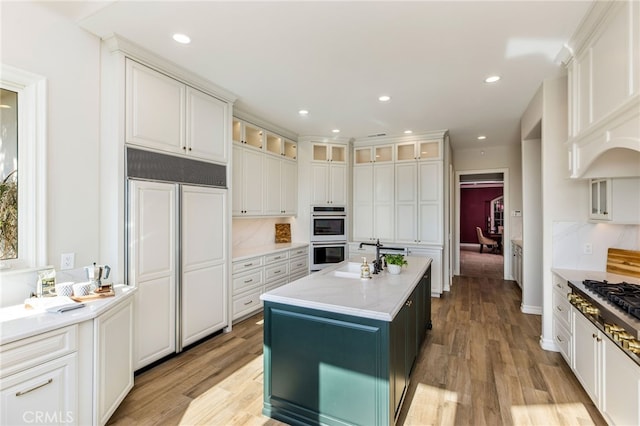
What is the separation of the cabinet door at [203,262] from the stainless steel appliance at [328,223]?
208 centimetres

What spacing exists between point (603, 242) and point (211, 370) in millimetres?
3863

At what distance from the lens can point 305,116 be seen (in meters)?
4.18

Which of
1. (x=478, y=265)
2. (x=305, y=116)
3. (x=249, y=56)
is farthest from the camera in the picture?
(x=478, y=265)

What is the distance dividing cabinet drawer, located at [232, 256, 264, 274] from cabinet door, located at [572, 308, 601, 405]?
3353mm

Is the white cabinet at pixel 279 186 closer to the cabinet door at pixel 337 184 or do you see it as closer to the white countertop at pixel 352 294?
the cabinet door at pixel 337 184

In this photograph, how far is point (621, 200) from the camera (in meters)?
2.33

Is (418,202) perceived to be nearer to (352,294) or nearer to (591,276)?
(591,276)

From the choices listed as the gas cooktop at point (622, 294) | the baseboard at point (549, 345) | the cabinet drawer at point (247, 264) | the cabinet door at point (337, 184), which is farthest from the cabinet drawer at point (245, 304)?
the gas cooktop at point (622, 294)

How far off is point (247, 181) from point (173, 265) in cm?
169

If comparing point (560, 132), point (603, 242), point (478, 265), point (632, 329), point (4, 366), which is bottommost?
point (478, 265)

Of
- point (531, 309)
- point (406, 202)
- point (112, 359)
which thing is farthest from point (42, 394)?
point (531, 309)

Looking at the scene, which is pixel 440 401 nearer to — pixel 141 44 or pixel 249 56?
pixel 249 56

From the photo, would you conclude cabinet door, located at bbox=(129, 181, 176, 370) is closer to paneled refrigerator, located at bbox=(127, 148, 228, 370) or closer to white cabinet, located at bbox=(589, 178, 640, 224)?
paneled refrigerator, located at bbox=(127, 148, 228, 370)

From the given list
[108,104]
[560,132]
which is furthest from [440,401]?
[108,104]
